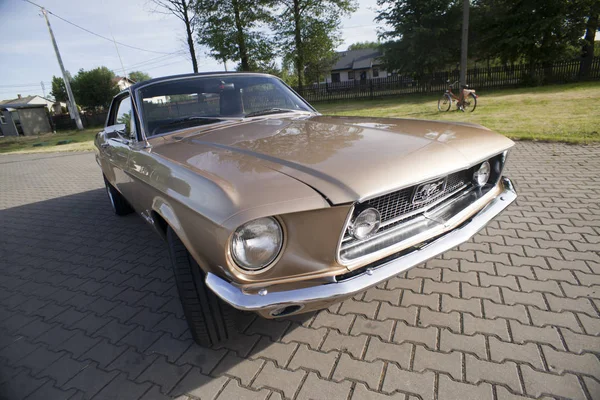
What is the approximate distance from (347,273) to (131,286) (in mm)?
2150

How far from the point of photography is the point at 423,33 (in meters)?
20.5

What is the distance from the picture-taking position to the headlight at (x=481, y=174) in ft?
7.70

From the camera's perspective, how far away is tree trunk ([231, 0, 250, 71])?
69.1 ft

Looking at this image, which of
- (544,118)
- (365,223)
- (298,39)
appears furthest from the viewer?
(298,39)

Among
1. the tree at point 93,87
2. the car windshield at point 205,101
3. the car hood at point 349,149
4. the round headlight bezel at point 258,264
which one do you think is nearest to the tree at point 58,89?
the tree at point 93,87

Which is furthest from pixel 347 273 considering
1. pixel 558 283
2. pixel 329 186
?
pixel 558 283

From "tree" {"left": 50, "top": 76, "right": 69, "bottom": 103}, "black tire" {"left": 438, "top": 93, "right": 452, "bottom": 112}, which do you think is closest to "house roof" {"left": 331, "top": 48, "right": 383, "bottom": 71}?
"tree" {"left": 50, "top": 76, "right": 69, "bottom": 103}

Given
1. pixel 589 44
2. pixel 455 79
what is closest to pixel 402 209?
pixel 455 79

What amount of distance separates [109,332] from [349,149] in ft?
6.72

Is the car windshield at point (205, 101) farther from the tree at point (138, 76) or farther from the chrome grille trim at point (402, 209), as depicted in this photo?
the tree at point (138, 76)

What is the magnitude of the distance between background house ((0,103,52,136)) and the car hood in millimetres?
32681

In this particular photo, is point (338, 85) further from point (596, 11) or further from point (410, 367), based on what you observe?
point (410, 367)

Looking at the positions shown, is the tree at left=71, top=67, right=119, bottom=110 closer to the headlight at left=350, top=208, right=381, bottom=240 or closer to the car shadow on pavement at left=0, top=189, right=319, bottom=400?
the car shadow on pavement at left=0, top=189, right=319, bottom=400

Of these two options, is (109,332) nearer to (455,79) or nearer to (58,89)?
(455,79)
